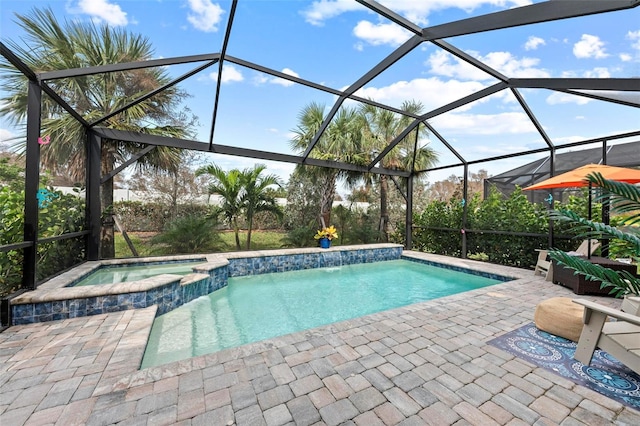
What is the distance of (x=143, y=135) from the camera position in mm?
6730

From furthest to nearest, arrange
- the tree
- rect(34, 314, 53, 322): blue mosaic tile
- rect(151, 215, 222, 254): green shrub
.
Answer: the tree < rect(151, 215, 222, 254): green shrub < rect(34, 314, 53, 322): blue mosaic tile

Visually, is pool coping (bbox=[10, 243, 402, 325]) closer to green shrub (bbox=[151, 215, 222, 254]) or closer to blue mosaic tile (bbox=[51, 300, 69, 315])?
blue mosaic tile (bbox=[51, 300, 69, 315])

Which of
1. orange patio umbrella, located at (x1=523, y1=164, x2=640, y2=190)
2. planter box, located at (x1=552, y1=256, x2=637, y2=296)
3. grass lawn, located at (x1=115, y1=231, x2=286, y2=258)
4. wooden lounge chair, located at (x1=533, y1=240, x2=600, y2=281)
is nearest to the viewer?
orange patio umbrella, located at (x1=523, y1=164, x2=640, y2=190)

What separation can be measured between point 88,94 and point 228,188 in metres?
3.98

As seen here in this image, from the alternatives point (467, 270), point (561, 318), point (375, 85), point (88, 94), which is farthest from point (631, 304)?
point (88, 94)

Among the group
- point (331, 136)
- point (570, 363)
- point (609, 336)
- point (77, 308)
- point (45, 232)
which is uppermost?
point (331, 136)

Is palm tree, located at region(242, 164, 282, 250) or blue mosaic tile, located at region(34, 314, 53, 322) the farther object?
palm tree, located at region(242, 164, 282, 250)

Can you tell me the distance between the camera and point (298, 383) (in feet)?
7.55

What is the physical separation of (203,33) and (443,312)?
6009 mm

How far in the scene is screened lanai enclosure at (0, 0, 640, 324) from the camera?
3.87 metres

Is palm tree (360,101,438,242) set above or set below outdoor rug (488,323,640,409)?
above

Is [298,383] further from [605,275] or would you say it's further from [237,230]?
[237,230]

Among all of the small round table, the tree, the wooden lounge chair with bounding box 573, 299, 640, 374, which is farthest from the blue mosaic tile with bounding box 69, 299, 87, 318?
the small round table

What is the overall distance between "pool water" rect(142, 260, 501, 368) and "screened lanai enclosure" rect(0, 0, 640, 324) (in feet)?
6.96
